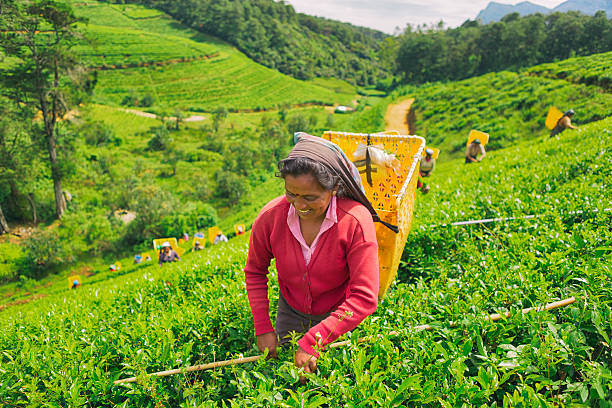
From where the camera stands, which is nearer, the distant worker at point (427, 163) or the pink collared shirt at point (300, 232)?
the pink collared shirt at point (300, 232)

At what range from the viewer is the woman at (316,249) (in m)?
1.98

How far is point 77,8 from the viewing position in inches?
3435

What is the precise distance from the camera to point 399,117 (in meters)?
30.6

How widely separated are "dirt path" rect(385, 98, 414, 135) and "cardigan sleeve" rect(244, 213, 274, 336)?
23.9 meters

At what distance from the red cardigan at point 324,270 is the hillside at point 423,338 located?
22cm

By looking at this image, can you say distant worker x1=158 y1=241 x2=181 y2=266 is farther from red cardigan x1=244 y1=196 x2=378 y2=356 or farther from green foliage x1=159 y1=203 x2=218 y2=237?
green foliage x1=159 y1=203 x2=218 y2=237

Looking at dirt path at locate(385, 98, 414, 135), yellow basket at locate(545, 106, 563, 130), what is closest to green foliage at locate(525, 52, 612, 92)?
yellow basket at locate(545, 106, 563, 130)

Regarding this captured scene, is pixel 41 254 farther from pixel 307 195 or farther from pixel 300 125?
pixel 300 125

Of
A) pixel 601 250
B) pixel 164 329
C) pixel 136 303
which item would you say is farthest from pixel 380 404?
pixel 136 303

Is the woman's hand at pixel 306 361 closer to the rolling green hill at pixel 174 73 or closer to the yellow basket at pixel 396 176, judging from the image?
the yellow basket at pixel 396 176

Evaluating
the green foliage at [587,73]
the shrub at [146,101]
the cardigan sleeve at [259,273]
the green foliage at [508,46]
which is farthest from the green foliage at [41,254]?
the green foliage at [508,46]

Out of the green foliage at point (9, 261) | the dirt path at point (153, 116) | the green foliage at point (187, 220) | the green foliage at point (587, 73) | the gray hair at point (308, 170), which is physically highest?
the green foliage at point (587, 73)

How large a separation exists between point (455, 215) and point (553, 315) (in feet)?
7.72

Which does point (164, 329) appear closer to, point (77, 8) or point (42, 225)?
point (42, 225)
